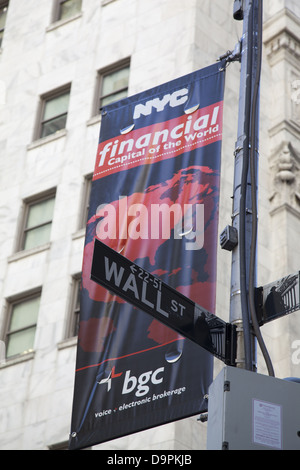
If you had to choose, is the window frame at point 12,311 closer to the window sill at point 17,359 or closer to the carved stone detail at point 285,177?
the window sill at point 17,359

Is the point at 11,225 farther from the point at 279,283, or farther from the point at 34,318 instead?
the point at 279,283

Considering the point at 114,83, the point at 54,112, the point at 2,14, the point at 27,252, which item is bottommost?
the point at 27,252

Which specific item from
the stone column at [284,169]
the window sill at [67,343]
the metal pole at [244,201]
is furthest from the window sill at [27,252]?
the metal pole at [244,201]

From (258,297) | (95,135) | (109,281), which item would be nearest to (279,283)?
(258,297)

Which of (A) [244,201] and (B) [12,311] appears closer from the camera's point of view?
(A) [244,201]

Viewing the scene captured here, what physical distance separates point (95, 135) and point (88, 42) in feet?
13.0

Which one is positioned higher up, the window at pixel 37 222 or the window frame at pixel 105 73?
the window frame at pixel 105 73

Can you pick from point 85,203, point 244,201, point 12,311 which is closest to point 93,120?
point 85,203

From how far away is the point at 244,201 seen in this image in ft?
22.5

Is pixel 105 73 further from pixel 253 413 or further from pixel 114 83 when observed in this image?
pixel 253 413

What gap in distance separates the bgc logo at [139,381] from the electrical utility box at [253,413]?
5505mm

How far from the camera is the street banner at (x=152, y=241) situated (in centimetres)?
1062

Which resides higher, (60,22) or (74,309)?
(60,22)

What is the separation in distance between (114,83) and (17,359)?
8.61 meters
